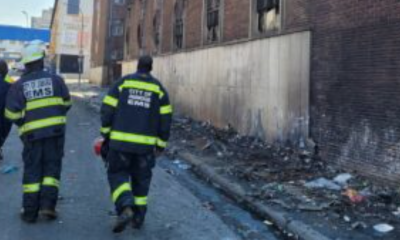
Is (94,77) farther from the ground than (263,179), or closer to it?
farther from the ground

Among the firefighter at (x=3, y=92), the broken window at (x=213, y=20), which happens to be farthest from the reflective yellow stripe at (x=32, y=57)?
the broken window at (x=213, y=20)

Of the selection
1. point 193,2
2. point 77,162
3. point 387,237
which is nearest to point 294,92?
point 77,162

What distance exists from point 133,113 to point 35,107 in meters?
1.24

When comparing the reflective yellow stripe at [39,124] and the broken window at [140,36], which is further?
the broken window at [140,36]

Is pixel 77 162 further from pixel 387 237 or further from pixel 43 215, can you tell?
pixel 387 237

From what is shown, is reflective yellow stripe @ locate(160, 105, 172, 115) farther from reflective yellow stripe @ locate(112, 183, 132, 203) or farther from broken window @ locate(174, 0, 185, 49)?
broken window @ locate(174, 0, 185, 49)

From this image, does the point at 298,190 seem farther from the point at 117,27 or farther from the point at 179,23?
the point at 117,27

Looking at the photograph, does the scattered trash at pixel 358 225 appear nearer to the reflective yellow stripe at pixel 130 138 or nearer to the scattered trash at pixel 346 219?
the scattered trash at pixel 346 219

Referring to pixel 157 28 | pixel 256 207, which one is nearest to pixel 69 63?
pixel 157 28

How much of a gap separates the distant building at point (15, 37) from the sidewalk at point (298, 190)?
6717 centimetres

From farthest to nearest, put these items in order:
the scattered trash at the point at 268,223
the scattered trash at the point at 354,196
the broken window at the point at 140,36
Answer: the broken window at the point at 140,36, the scattered trash at the point at 354,196, the scattered trash at the point at 268,223

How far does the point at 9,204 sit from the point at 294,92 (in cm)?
639

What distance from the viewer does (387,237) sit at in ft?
21.3

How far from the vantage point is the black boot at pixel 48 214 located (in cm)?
666
